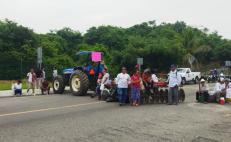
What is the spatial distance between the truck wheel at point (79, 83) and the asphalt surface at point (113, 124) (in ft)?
17.9

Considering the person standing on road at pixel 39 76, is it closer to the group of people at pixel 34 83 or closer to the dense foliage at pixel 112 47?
the group of people at pixel 34 83

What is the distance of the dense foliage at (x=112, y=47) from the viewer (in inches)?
1693

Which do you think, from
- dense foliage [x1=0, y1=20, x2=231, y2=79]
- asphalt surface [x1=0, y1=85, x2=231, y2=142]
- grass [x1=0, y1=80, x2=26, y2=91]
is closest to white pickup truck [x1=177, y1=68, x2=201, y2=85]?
dense foliage [x1=0, y1=20, x2=231, y2=79]

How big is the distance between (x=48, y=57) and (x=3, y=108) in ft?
112

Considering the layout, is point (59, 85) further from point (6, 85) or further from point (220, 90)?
point (220, 90)

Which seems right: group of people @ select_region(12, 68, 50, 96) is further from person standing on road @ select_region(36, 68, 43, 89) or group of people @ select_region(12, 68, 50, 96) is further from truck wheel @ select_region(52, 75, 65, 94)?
truck wheel @ select_region(52, 75, 65, 94)

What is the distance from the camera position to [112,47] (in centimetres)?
6700

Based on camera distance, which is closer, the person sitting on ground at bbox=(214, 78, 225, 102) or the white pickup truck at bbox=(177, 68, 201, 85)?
the person sitting on ground at bbox=(214, 78, 225, 102)

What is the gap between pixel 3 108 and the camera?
17.3 metres

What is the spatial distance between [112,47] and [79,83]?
141 feet

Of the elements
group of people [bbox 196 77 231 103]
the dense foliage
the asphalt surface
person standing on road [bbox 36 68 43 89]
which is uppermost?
the dense foliage

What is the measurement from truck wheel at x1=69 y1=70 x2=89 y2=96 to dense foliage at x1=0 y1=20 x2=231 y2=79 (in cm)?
493

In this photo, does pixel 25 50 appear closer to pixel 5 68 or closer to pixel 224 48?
pixel 5 68

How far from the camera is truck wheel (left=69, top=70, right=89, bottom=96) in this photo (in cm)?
2383
